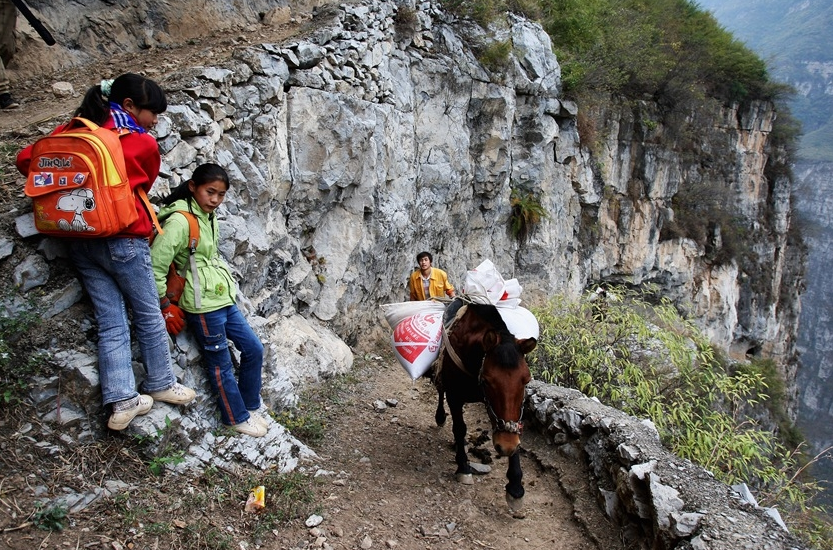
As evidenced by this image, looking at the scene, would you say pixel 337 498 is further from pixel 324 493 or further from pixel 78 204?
pixel 78 204

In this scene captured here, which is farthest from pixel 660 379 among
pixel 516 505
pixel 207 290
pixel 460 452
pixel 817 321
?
pixel 817 321

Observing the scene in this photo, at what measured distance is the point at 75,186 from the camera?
8.85 feet

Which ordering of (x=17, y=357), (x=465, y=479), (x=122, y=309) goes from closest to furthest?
(x=17, y=357) → (x=122, y=309) → (x=465, y=479)

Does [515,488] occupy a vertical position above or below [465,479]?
above

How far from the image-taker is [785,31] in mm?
95688

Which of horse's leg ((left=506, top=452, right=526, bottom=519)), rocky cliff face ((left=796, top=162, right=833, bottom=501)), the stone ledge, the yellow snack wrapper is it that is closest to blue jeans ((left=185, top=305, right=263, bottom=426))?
the yellow snack wrapper

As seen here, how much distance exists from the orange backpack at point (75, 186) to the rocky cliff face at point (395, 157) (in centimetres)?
131

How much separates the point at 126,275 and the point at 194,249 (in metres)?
0.51

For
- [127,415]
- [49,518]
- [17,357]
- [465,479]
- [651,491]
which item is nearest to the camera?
[49,518]

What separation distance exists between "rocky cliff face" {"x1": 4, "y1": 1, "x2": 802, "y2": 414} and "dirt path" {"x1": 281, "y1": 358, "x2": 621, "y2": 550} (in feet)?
7.05

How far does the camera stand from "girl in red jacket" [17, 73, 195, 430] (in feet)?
9.61

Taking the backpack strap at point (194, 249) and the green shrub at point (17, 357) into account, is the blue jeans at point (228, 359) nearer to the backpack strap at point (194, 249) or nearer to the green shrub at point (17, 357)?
the backpack strap at point (194, 249)

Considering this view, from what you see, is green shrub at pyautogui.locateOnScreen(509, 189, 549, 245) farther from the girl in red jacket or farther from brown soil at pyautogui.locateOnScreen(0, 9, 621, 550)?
the girl in red jacket

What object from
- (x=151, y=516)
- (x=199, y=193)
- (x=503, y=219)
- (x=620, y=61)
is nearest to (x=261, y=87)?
(x=199, y=193)
